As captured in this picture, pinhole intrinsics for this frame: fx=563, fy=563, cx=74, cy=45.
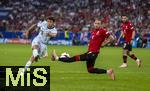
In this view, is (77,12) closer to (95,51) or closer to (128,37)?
(128,37)

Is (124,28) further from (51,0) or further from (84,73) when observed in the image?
(51,0)

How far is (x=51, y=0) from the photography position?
185 feet

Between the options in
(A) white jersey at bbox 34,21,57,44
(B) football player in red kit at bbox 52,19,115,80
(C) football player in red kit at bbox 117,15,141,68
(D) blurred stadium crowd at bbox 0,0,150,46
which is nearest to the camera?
(B) football player in red kit at bbox 52,19,115,80

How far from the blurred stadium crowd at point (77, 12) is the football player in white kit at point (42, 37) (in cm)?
3087

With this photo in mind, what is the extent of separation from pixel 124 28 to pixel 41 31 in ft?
22.9

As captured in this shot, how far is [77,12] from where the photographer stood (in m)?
54.3

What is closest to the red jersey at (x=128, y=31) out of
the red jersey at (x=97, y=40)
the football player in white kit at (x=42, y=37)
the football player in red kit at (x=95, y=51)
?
the football player in red kit at (x=95, y=51)

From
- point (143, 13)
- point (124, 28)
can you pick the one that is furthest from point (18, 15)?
point (124, 28)

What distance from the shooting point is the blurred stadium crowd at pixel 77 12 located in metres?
51.5

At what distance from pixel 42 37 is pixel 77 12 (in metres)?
35.4

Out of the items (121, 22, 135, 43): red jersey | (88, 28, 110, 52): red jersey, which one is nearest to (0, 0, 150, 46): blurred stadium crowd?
(121, 22, 135, 43): red jersey

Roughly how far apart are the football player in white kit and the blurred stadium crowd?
30870mm

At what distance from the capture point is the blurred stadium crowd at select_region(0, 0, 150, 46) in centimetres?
5147

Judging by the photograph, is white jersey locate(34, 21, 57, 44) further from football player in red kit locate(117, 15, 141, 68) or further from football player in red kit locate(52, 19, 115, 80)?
football player in red kit locate(117, 15, 141, 68)
